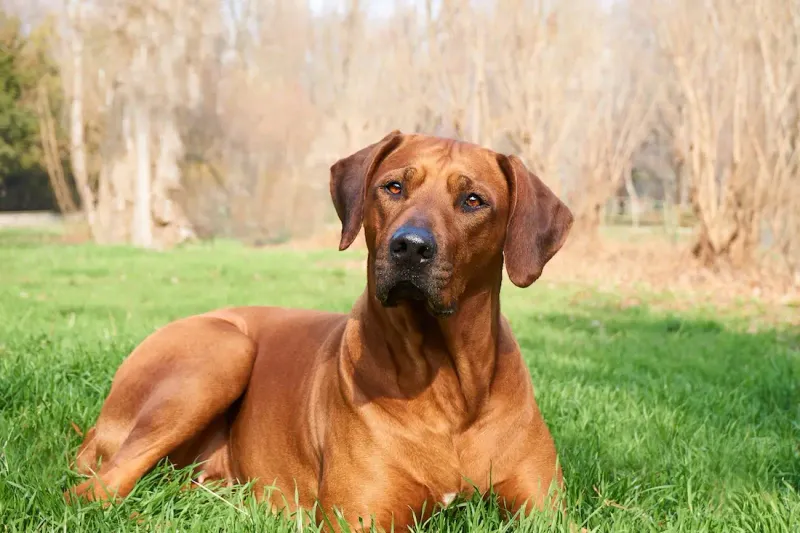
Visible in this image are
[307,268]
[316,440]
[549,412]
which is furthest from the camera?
[307,268]

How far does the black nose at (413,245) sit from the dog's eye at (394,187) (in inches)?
13.3

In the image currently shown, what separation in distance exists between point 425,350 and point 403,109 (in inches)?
838

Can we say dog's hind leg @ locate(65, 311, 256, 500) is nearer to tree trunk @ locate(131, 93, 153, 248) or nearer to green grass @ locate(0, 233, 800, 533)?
→ green grass @ locate(0, 233, 800, 533)

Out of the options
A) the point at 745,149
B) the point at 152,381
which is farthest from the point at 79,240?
the point at 152,381

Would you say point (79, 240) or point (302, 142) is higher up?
point (302, 142)

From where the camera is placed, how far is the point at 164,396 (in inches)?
120

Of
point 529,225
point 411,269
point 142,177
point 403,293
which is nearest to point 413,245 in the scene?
point 411,269

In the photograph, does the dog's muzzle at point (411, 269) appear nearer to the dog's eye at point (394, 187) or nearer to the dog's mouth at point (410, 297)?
the dog's mouth at point (410, 297)

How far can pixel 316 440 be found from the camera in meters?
2.88

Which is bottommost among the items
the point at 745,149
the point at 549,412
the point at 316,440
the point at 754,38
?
the point at 549,412

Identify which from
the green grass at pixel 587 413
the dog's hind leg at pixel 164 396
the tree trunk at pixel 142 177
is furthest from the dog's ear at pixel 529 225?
the tree trunk at pixel 142 177

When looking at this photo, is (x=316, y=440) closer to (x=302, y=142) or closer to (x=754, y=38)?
(x=754, y=38)

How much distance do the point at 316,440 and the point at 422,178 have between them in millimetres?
1056

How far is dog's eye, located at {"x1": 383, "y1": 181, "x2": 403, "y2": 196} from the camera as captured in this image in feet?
8.88
